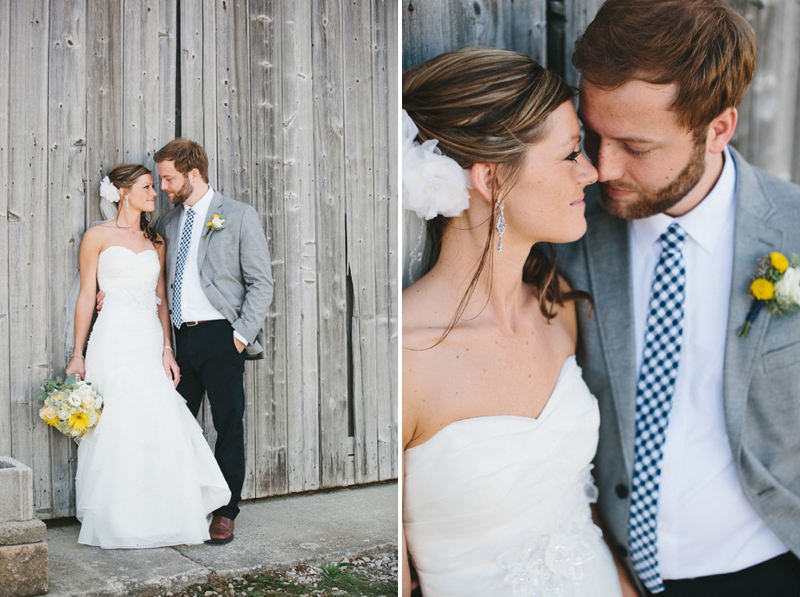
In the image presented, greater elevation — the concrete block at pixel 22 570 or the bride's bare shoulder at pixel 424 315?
the bride's bare shoulder at pixel 424 315

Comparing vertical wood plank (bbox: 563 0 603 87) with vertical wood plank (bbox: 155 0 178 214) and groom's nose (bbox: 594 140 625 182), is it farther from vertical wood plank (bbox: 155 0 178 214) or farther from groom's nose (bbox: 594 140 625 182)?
vertical wood plank (bbox: 155 0 178 214)

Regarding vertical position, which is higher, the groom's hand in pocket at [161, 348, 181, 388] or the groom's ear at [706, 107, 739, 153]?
the groom's ear at [706, 107, 739, 153]

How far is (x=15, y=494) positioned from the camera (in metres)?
2.67

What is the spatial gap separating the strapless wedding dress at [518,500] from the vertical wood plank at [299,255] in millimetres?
1827

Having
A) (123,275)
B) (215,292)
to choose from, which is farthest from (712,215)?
→ (123,275)

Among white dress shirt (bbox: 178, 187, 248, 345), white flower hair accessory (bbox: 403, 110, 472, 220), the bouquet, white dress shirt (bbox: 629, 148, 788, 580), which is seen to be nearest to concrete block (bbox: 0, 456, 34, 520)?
the bouquet

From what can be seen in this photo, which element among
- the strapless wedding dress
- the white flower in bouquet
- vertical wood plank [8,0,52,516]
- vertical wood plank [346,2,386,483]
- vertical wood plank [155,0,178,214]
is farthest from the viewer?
vertical wood plank [346,2,386,483]

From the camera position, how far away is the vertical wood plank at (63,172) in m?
3.12

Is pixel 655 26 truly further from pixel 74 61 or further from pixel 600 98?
pixel 74 61

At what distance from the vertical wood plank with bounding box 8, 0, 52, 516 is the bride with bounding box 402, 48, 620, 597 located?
1.85 meters

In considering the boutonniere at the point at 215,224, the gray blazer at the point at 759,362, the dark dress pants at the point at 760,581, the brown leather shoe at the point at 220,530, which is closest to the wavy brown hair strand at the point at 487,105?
the gray blazer at the point at 759,362

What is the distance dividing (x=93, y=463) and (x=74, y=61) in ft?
5.31

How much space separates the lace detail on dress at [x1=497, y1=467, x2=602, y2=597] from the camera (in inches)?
75.9

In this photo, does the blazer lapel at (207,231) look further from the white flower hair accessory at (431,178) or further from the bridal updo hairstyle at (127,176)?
the white flower hair accessory at (431,178)
